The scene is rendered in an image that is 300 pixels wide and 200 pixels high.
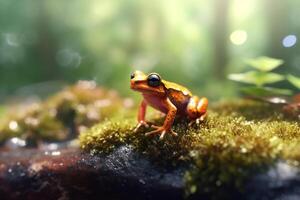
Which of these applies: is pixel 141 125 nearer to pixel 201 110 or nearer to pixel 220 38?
pixel 201 110

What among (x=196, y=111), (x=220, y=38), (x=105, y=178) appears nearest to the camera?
(x=105, y=178)

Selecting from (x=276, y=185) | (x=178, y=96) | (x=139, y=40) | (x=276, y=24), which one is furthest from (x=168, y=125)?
(x=139, y=40)

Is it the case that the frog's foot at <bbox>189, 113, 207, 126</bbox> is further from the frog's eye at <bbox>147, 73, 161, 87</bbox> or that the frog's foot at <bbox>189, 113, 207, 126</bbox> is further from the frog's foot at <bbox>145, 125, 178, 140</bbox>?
the frog's eye at <bbox>147, 73, 161, 87</bbox>

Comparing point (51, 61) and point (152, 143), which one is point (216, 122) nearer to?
point (152, 143)

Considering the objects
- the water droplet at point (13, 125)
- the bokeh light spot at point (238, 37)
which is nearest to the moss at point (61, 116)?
the water droplet at point (13, 125)

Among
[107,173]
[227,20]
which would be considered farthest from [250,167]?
[227,20]
